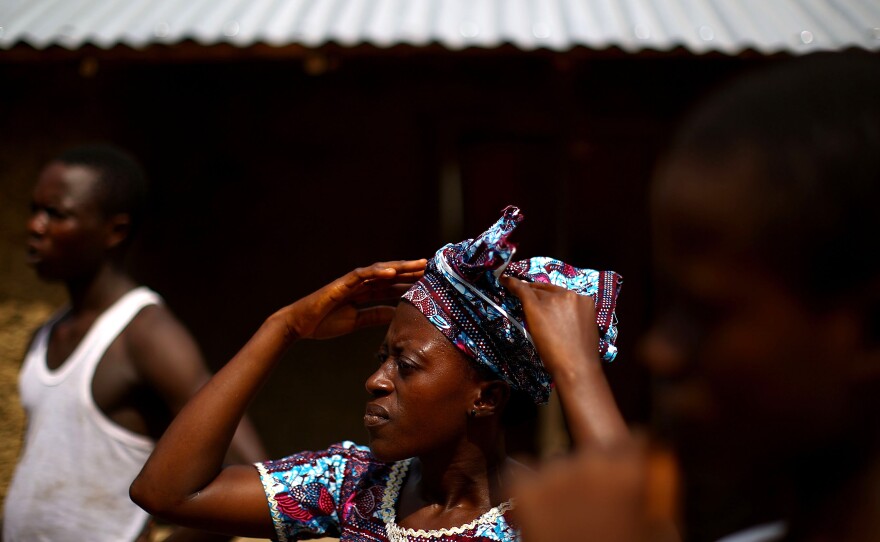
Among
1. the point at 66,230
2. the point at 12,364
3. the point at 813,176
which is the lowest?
the point at 12,364

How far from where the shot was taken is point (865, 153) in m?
0.76

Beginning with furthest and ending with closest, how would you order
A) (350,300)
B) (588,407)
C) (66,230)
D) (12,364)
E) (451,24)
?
(12,364), (451,24), (66,230), (350,300), (588,407)

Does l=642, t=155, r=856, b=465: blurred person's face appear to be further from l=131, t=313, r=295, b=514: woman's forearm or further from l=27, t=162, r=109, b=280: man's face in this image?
l=27, t=162, r=109, b=280: man's face

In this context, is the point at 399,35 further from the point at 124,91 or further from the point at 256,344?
the point at 256,344

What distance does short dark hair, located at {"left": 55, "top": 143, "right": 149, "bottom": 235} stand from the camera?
3336 mm

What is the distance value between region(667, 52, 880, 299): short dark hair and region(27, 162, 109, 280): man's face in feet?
9.38

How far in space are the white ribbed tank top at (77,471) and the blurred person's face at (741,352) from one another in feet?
8.08

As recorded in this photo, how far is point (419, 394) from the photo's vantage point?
2.00 m

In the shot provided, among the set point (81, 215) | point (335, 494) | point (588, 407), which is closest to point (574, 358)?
point (588, 407)

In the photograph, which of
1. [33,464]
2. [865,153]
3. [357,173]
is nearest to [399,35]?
[357,173]

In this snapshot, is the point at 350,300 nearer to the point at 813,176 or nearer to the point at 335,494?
the point at 335,494

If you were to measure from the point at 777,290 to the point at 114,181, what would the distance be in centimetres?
304

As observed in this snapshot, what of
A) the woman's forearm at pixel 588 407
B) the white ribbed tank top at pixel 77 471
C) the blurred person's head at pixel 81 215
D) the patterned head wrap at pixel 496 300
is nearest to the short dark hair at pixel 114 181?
the blurred person's head at pixel 81 215

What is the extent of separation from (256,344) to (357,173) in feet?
9.89
